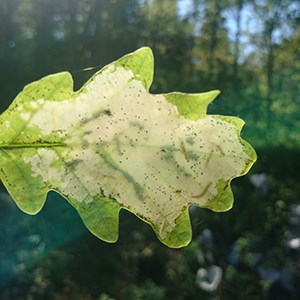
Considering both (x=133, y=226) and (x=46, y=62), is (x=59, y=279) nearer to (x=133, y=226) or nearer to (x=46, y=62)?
(x=133, y=226)

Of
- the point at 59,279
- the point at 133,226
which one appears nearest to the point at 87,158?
the point at 59,279

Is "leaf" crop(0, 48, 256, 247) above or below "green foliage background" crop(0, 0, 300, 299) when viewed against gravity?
above

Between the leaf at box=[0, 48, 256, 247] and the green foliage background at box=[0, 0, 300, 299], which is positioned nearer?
the leaf at box=[0, 48, 256, 247]

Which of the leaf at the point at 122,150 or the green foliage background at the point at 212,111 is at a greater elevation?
the leaf at the point at 122,150

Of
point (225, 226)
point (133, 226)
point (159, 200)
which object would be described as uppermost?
point (159, 200)

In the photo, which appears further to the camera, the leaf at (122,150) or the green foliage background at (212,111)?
the green foliage background at (212,111)
